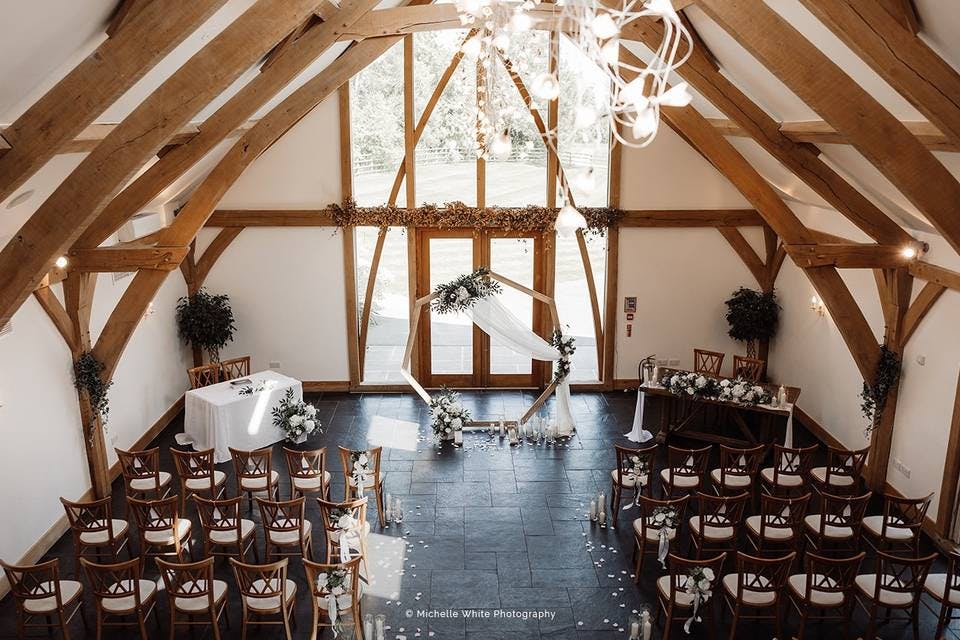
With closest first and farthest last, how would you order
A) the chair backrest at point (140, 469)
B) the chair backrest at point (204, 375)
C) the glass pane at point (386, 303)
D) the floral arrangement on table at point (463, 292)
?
the chair backrest at point (140, 469) < the floral arrangement on table at point (463, 292) < the chair backrest at point (204, 375) < the glass pane at point (386, 303)

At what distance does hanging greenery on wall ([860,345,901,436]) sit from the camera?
9492mm

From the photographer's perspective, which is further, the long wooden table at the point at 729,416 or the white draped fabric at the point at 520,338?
the white draped fabric at the point at 520,338

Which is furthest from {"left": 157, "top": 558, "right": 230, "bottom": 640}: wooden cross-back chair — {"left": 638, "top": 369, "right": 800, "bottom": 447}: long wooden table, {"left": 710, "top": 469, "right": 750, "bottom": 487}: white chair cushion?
{"left": 638, "top": 369, "right": 800, "bottom": 447}: long wooden table

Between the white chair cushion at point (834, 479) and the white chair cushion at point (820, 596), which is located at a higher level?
the white chair cushion at point (834, 479)

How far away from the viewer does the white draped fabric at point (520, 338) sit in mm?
11672

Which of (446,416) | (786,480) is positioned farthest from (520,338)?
(786,480)

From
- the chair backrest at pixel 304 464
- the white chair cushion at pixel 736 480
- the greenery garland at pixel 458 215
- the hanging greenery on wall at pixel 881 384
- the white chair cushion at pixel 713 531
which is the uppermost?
the greenery garland at pixel 458 215

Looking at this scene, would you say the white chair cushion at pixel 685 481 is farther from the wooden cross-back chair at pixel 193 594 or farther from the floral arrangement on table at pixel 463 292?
the wooden cross-back chair at pixel 193 594

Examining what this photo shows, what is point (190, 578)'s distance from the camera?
7301mm

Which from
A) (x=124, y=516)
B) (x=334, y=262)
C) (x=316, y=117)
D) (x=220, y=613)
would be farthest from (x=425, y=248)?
(x=220, y=613)

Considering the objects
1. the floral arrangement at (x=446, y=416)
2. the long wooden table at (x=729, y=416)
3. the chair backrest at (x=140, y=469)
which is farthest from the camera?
the floral arrangement at (x=446, y=416)

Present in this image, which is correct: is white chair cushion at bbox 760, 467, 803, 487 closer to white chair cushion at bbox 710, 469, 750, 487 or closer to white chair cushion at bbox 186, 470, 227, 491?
white chair cushion at bbox 710, 469, 750, 487

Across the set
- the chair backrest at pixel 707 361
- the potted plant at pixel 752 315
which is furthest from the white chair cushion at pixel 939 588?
the potted plant at pixel 752 315

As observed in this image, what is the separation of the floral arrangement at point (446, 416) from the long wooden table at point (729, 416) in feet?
8.62
